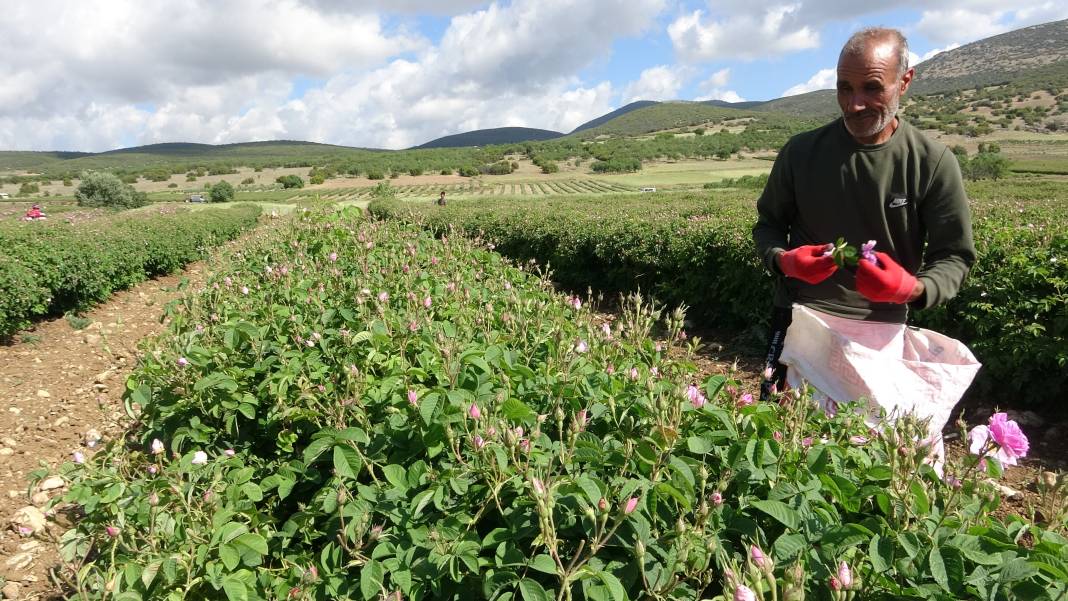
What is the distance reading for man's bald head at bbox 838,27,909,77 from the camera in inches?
80.4

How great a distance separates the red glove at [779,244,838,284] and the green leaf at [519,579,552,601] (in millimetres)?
1449

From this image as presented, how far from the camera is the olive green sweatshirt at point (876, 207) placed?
2.14 meters

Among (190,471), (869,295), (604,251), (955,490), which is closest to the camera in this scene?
(955,490)

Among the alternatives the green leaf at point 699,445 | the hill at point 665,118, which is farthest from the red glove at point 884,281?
the hill at point 665,118

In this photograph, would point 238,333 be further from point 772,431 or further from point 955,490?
point 955,490

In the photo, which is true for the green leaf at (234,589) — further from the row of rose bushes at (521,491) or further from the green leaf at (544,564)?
the green leaf at (544,564)

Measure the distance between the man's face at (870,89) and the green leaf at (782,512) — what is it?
1.50 metres

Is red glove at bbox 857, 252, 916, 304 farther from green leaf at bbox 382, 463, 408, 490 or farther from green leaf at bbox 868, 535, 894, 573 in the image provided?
green leaf at bbox 382, 463, 408, 490

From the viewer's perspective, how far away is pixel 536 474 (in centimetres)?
138

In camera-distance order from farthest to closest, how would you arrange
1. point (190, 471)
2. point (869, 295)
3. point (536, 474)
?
point (869, 295), point (190, 471), point (536, 474)

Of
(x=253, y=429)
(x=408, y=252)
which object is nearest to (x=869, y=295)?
(x=253, y=429)

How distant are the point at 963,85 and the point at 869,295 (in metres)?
127

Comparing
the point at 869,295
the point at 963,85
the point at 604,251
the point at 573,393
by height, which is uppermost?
the point at 963,85

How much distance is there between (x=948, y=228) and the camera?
2150 mm
